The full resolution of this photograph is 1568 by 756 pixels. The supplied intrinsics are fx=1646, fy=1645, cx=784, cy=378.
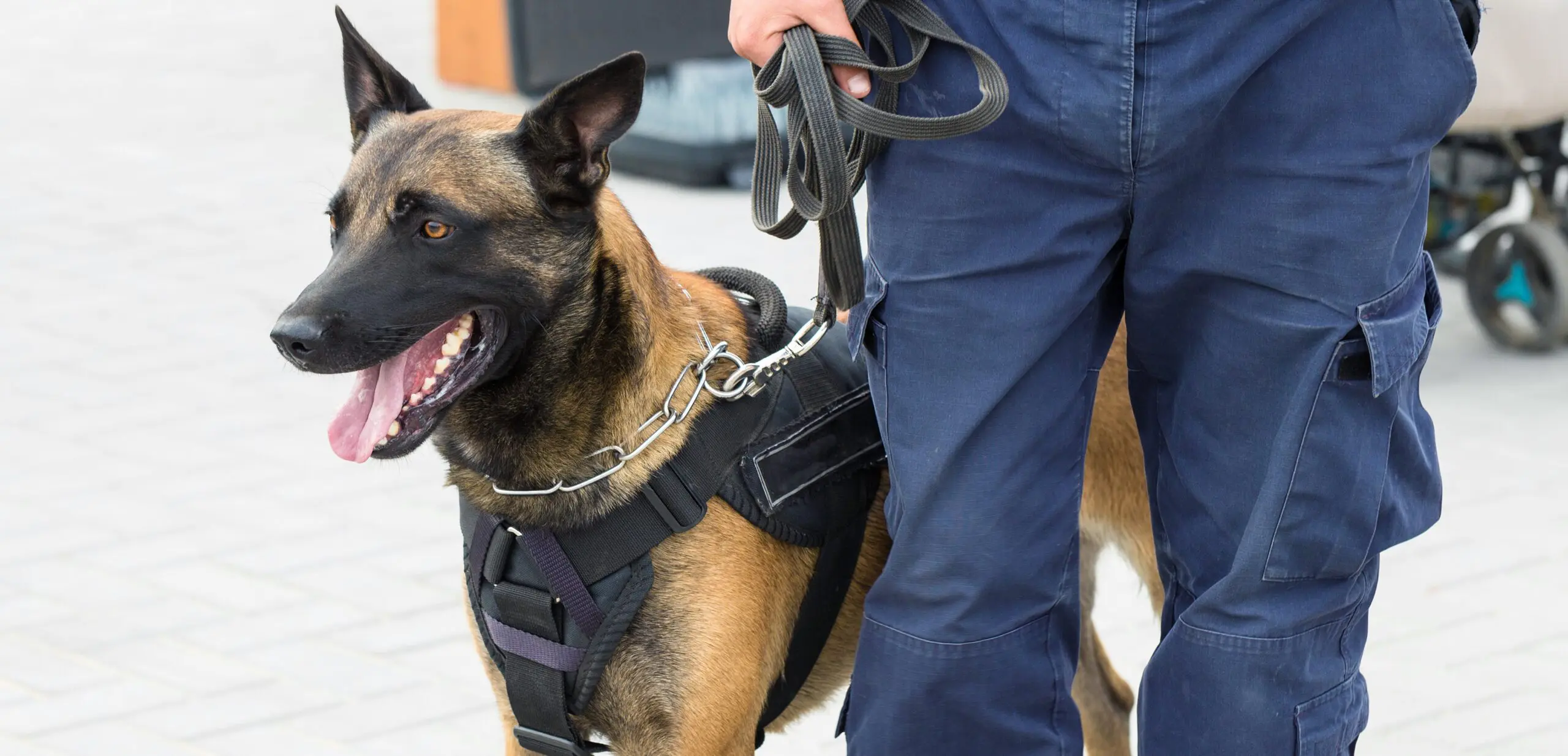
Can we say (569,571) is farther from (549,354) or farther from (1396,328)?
(1396,328)

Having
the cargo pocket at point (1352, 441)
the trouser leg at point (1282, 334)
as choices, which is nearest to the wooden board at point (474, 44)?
the trouser leg at point (1282, 334)

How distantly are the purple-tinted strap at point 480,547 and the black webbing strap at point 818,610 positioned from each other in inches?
18.4

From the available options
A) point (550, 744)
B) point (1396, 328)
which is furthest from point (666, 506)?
point (1396, 328)

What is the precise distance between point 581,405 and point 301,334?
15.9 inches

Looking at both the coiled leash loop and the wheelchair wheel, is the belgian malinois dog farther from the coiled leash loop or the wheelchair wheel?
the wheelchair wheel

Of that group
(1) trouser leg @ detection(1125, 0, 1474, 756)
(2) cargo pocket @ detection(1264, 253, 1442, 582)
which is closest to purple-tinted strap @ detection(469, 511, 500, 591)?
(1) trouser leg @ detection(1125, 0, 1474, 756)

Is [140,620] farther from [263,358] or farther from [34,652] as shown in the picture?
[263,358]

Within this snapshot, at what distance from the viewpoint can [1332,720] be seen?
7.02 feet

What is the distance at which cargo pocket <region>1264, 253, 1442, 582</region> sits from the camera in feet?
6.37

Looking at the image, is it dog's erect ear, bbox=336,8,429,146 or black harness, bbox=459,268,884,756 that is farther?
dog's erect ear, bbox=336,8,429,146

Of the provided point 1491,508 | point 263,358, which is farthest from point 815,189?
point 263,358

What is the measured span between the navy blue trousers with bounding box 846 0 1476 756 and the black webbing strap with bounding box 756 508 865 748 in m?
0.23

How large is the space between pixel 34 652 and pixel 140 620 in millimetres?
240

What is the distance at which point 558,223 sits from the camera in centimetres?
233
